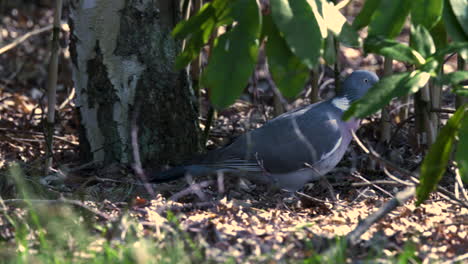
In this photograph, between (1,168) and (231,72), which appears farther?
(1,168)

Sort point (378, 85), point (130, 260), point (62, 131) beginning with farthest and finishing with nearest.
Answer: point (62, 131) → point (378, 85) → point (130, 260)

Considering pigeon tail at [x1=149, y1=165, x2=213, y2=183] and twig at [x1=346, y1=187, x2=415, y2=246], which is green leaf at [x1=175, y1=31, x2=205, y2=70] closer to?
pigeon tail at [x1=149, y1=165, x2=213, y2=183]

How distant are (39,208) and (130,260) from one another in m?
0.70

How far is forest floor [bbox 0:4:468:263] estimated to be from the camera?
8.79 ft

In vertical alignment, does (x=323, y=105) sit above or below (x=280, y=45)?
below

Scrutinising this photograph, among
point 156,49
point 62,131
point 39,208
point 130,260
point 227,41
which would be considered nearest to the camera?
point 130,260

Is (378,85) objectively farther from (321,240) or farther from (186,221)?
(186,221)

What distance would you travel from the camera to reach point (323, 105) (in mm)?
4043

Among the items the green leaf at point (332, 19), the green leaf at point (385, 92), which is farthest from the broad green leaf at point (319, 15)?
the green leaf at point (385, 92)

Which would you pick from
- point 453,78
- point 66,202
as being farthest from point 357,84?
point 66,202

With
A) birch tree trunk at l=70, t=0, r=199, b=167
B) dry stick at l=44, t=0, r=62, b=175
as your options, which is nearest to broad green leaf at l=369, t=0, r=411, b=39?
birch tree trunk at l=70, t=0, r=199, b=167

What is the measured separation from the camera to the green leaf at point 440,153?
2754 mm

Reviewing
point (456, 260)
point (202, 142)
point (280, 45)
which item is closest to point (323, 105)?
point (202, 142)

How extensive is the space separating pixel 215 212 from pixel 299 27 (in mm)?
1030
